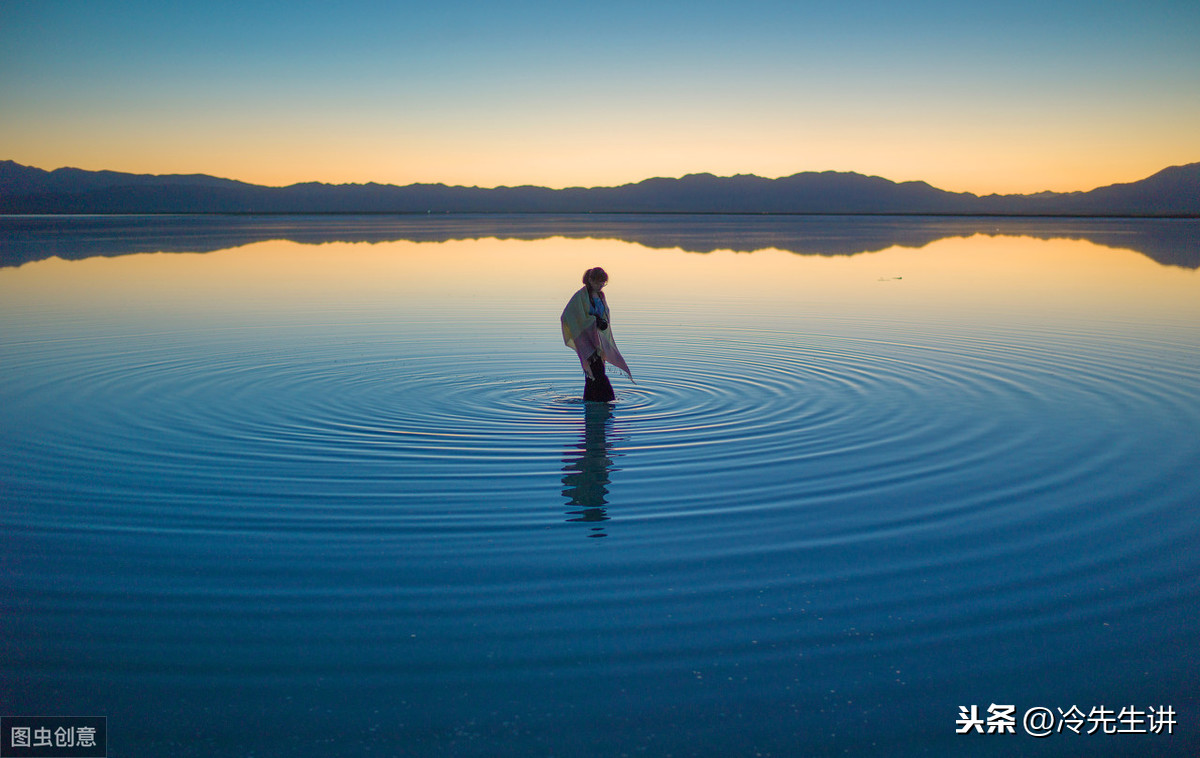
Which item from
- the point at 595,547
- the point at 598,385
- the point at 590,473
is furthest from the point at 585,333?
the point at 595,547

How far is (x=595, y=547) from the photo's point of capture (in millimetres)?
7297

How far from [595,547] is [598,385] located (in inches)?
216

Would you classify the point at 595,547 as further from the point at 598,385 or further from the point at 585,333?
the point at 585,333

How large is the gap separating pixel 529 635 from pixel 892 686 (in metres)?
2.06

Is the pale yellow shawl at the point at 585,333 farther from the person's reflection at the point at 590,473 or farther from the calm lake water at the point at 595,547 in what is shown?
the person's reflection at the point at 590,473

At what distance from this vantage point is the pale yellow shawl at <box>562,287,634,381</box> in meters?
A: 12.6

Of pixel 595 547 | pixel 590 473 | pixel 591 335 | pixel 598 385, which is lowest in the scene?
pixel 595 547

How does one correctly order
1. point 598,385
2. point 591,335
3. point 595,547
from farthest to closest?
point 591,335
point 598,385
point 595,547

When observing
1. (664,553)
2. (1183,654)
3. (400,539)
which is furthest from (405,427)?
(1183,654)

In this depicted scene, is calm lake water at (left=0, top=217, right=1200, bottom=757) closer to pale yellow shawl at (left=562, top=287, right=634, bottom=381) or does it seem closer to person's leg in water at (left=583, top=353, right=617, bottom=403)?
person's leg in water at (left=583, top=353, right=617, bottom=403)

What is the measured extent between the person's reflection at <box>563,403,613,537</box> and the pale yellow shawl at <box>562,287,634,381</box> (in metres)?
1.12

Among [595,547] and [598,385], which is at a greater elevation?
[598,385]

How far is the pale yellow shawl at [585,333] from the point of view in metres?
12.6

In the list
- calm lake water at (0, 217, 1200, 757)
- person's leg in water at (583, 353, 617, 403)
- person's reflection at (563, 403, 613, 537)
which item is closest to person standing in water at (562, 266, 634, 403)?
person's leg in water at (583, 353, 617, 403)
